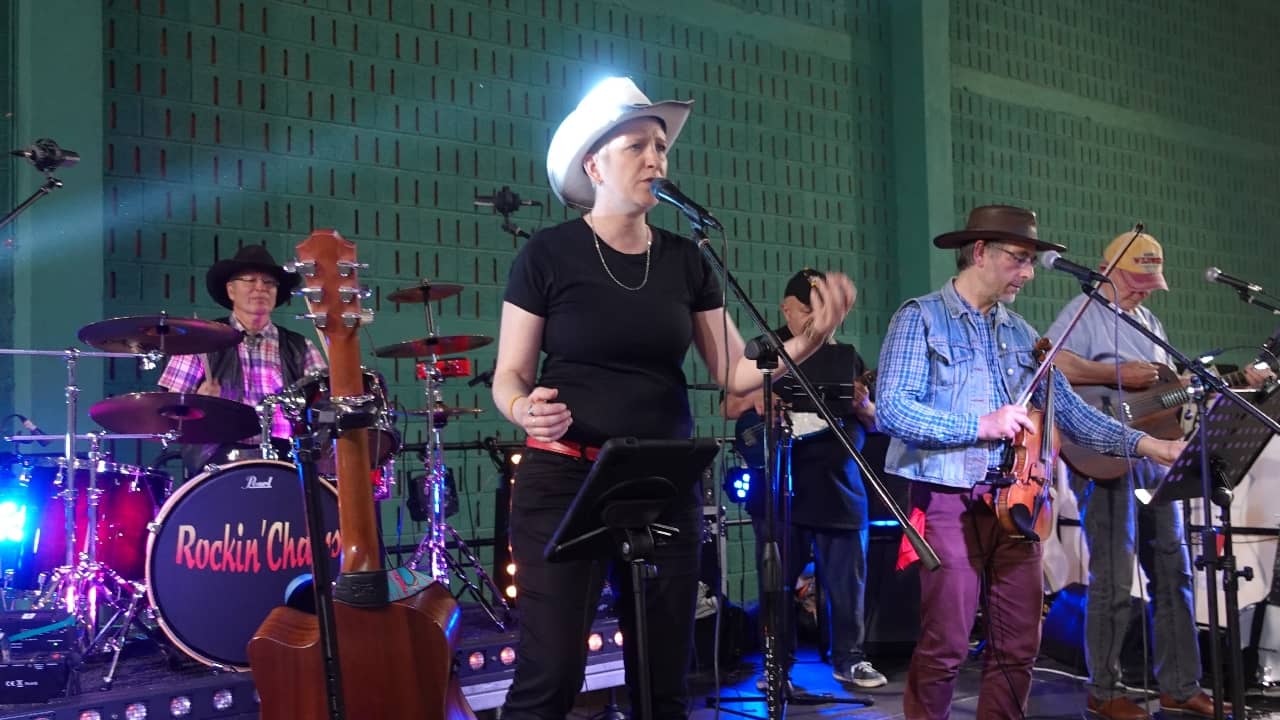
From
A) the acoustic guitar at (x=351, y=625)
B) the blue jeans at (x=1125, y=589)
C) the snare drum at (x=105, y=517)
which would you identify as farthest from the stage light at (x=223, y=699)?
the blue jeans at (x=1125, y=589)

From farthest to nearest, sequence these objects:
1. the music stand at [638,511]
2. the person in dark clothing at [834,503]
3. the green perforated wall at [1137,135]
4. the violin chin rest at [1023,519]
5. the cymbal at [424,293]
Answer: the green perforated wall at [1137,135], the person in dark clothing at [834,503], the cymbal at [424,293], the violin chin rest at [1023,519], the music stand at [638,511]

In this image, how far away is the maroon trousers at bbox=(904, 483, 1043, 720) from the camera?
12.6 ft

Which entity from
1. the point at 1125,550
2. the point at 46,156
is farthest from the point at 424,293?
the point at 1125,550

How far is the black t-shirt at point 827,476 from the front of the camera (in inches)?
234

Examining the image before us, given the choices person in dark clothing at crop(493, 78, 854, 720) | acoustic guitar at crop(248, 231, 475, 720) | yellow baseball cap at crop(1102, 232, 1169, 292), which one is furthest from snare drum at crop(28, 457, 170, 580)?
yellow baseball cap at crop(1102, 232, 1169, 292)

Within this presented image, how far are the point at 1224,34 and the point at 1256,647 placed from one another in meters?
8.94

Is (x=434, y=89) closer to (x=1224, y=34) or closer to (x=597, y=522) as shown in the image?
(x=597, y=522)

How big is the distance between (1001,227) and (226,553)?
3142mm

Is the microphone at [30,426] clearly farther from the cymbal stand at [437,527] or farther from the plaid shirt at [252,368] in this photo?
the cymbal stand at [437,527]

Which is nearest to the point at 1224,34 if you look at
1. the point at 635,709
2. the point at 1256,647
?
the point at 1256,647

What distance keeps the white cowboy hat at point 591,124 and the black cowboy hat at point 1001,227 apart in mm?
1450

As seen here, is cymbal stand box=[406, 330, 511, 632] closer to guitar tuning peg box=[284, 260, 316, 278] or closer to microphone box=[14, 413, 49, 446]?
microphone box=[14, 413, 49, 446]

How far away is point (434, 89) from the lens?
718 centimetres

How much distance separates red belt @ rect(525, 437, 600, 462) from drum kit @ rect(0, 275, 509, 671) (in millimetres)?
1603
